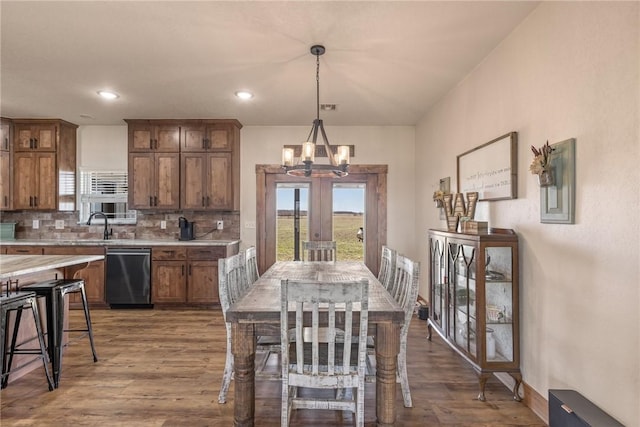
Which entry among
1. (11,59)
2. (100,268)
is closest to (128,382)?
(100,268)

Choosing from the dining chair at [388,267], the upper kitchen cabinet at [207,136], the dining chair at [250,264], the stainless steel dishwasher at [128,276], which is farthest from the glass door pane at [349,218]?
the stainless steel dishwasher at [128,276]

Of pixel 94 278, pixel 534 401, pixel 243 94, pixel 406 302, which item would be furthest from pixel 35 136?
pixel 534 401

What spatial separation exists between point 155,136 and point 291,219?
7.54ft

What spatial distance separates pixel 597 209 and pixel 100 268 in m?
5.25

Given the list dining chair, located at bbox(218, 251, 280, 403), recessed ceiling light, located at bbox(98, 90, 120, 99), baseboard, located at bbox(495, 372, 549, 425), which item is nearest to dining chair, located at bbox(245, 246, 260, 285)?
dining chair, located at bbox(218, 251, 280, 403)

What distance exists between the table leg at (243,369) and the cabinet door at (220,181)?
10.2ft

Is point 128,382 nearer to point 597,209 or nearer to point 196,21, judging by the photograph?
point 196,21

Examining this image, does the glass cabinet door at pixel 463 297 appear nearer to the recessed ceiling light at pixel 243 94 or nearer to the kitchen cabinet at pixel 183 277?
the recessed ceiling light at pixel 243 94

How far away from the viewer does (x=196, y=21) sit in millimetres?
2301

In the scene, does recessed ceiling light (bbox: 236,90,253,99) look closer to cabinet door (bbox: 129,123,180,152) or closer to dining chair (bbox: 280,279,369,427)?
cabinet door (bbox: 129,123,180,152)

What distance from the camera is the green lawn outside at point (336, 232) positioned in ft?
16.7

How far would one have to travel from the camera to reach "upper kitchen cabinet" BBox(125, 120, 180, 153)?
15.4 feet

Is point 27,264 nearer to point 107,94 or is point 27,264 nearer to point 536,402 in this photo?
point 107,94

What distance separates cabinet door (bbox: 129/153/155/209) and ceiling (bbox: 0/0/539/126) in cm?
73
